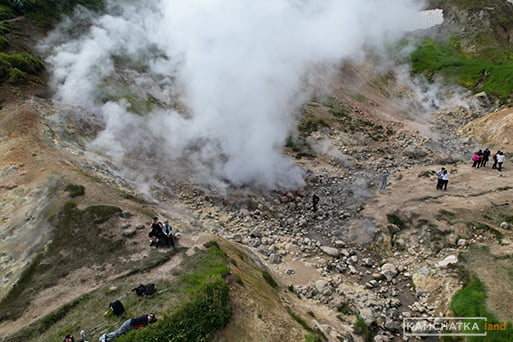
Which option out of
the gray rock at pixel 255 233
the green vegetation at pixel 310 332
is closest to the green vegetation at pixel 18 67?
the gray rock at pixel 255 233

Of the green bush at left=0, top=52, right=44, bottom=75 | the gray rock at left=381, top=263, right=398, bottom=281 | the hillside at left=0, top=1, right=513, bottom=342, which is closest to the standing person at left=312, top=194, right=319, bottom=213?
the hillside at left=0, top=1, right=513, bottom=342

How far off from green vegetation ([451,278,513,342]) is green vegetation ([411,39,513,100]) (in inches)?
1197

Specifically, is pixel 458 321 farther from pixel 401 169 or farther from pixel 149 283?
pixel 401 169

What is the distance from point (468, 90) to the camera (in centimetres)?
3522

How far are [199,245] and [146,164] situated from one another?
830 cm

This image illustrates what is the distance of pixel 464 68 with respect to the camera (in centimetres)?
3938

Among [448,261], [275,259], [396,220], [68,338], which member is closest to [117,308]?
Result: [68,338]

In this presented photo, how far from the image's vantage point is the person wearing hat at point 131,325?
22.3 feet

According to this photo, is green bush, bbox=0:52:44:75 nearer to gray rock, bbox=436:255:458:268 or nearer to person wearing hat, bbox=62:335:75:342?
person wearing hat, bbox=62:335:75:342

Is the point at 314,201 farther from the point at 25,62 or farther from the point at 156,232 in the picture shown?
the point at 25,62

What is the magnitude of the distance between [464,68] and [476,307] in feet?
133

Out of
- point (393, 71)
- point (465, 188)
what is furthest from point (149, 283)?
point (393, 71)

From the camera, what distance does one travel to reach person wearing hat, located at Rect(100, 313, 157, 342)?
6782 millimetres

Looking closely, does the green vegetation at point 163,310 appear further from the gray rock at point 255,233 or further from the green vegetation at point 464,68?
the green vegetation at point 464,68
